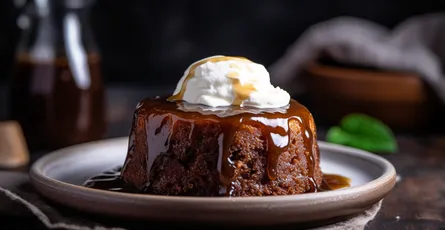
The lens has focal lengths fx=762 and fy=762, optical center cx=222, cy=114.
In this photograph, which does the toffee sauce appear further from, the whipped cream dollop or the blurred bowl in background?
the blurred bowl in background

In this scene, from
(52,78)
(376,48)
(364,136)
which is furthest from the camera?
(376,48)

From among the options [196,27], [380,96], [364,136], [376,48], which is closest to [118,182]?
[364,136]

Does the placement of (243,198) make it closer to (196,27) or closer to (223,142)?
(223,142)

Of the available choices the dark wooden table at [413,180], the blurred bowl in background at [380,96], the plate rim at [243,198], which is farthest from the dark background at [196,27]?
the plate rim at [243,198]

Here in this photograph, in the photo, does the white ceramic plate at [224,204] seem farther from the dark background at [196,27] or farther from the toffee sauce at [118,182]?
the dark background at [196,27]

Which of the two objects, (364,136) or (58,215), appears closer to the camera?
(58,215)

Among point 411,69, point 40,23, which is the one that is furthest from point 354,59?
point 40,23
